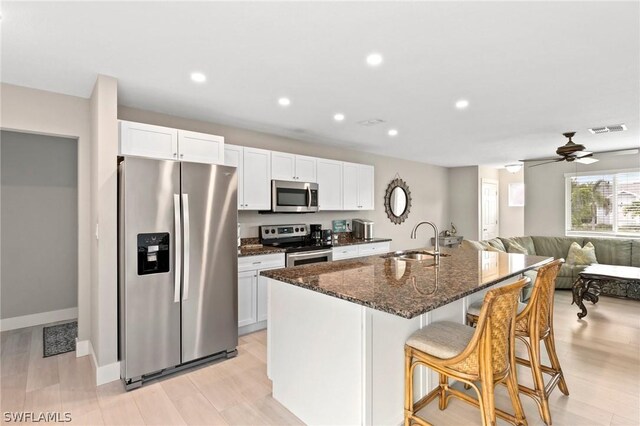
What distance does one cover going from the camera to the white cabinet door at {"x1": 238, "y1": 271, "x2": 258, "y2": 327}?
3566mm

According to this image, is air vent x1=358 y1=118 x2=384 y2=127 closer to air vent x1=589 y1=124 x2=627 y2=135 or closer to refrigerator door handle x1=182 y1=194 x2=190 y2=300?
refrigerator door handle x1=182 y1=194 x2=190 y2=300

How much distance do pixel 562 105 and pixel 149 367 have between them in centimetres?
456

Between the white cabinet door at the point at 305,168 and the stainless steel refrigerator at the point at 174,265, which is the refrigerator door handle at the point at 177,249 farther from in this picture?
the white cabinet door at the point at 305,168

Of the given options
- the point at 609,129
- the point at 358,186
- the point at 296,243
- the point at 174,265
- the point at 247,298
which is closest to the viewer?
the point at 174,265

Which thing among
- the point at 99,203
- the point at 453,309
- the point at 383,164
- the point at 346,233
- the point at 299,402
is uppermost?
the point at 383,164

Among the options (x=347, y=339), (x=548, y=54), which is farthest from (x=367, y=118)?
(x=347, y=339)

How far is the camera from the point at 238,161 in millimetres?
3936

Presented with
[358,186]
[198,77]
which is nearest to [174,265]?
[198,77]

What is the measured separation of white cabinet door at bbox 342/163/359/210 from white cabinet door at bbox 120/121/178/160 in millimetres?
2733

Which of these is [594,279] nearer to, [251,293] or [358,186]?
[358,186]

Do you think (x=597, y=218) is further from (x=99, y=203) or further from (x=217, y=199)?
(x=99, y=203)

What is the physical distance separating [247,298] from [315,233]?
161cm

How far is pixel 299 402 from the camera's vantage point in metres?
2.12

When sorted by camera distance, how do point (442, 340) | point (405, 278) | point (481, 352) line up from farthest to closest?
1. point (405, 278)
2. point (442, 340)
3. point (481, 352)
